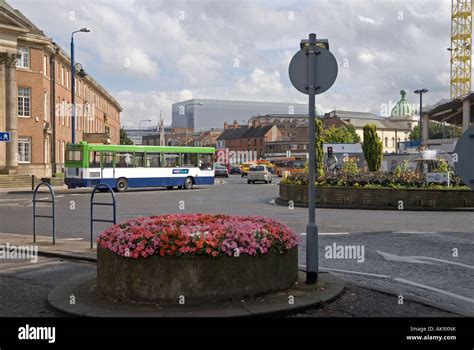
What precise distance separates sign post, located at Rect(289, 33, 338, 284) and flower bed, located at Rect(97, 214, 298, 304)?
0.65m

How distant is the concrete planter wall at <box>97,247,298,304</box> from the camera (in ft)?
20.9

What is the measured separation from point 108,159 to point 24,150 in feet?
62.9

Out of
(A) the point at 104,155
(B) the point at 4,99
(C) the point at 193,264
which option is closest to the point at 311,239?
(C) the point at 193,264

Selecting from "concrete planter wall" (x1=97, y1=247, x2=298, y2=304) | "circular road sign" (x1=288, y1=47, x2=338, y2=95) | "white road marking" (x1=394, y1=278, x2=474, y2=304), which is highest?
"circular road sign" (x1=288, y1=47, x2=338, y2=95)

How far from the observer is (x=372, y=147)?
30.0m

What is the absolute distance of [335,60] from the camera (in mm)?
7324

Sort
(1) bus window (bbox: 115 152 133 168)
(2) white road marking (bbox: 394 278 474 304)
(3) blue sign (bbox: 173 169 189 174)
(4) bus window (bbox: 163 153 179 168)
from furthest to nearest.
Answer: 1. (3) blue sign (bbox: 173 169 189 174)
2. (4) bus window (bbox: 163 153 179 168)
3. (1) bus window (bbox: 115 152 133 168)
4. (2) white road marking (bbox: 394 278 474 304)

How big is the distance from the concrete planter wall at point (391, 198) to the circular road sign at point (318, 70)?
15.0m

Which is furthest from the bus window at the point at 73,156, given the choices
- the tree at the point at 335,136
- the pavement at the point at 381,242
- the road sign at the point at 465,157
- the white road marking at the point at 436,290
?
the tree at the point at 335,136

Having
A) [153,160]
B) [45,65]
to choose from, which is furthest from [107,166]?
[45,65]

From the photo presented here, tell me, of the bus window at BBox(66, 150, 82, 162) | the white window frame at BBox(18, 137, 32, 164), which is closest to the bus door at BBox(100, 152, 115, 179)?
the bus window at BBox(66, 150, 82, 162)

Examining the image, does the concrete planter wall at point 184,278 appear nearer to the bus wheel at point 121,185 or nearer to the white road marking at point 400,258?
the white road marking at point 400,258

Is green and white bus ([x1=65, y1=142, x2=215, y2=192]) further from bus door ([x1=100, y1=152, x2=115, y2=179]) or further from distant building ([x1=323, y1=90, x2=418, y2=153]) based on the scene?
distant building ([x1=323, y1=90, x2=418, y2=153])

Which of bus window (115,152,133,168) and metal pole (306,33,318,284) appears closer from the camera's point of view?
metal pole (306,33,318,284)
